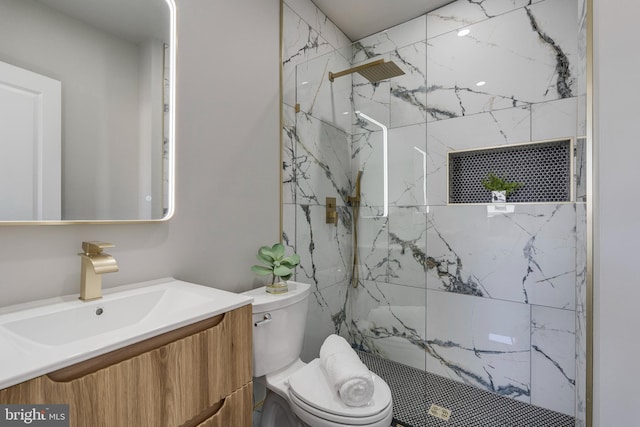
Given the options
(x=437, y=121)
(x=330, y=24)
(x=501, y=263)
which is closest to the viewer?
(x=501, y=263)

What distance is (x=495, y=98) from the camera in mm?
1956

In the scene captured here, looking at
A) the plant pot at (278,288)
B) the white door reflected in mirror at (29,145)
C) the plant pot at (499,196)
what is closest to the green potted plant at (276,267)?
the plant pot at (278,288)

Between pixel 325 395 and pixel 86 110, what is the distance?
1.44 meters

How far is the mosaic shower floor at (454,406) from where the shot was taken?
169 cm

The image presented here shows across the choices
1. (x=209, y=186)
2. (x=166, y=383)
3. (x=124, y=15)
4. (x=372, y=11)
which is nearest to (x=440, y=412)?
(x=166, y=383)

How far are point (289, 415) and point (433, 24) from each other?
2.63 meters

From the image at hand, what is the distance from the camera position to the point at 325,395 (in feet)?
4.19

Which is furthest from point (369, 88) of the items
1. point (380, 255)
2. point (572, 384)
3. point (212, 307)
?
point (572, 384)

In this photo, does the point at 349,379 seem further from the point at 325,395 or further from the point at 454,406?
the point at 454,406

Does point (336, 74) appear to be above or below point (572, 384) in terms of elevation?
above

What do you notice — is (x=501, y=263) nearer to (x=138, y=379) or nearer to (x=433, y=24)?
(x=433, y=24)

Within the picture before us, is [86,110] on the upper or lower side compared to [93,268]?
upper

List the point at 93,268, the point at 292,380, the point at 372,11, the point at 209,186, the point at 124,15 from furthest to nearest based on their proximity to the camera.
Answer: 1. the point at 372,11
2. the point at 209,186
3. the point at 292,380
4. the point at 124,15
5. the point at 93,268

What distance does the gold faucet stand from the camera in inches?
37.9
